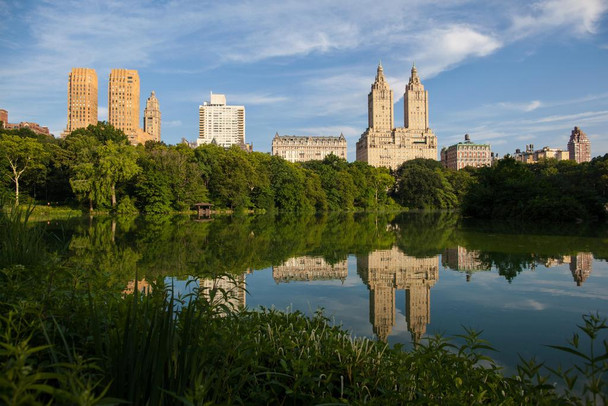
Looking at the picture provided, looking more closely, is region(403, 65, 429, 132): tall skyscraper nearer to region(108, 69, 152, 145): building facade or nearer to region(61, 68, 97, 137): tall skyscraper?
region(108, 69, 152, 145): building facade

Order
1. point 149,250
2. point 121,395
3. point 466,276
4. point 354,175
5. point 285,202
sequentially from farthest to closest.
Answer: point 354,175 < point 285,202 < point 149,250 < point 466,276 < point 121,395

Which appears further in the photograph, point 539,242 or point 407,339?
point 539,242

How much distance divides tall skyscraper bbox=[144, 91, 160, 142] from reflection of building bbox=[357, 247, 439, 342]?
150m

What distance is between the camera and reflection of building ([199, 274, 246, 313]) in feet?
8.98

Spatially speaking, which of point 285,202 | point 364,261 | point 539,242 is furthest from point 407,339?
point 285,202

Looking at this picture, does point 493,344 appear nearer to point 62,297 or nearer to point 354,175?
point 62,297

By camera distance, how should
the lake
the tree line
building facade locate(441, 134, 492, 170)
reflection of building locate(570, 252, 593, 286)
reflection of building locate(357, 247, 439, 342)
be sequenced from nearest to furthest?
the lake < reflection of building locate(357, 247, 439, 342) < reflection of building locate(570, 252, 593, 286) < the tree line < building facade locate(441, 134, 492, 170)

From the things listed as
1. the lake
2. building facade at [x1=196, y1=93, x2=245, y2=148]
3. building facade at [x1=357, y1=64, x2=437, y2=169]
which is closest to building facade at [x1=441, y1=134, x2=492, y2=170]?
building facade at [x1=357, y1=64, x2=437, y2=169]

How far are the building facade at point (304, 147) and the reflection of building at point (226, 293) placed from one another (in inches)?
4656

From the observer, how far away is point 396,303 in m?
5.30

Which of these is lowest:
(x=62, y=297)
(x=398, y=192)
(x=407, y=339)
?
(x=407, y=339)

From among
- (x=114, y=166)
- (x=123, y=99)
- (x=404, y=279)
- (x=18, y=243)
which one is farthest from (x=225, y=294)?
(x=123, y=99)

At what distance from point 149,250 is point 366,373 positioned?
8.12 m

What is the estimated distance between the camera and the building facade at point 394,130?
384ft
